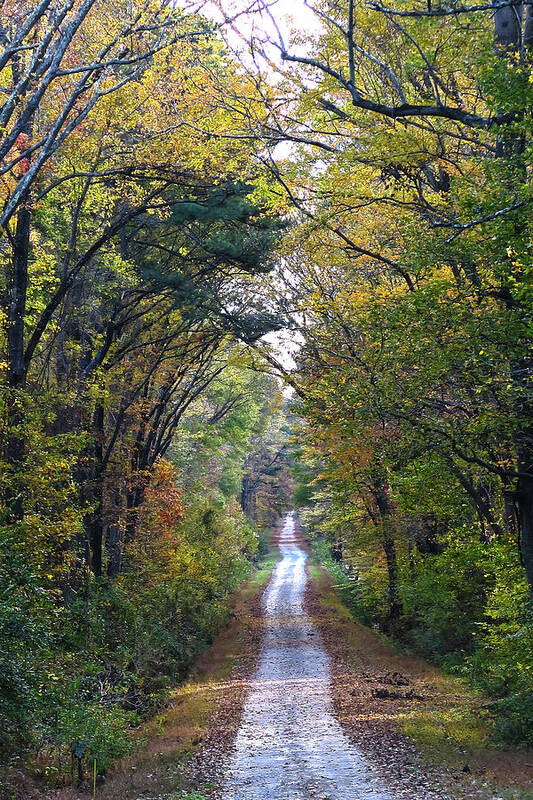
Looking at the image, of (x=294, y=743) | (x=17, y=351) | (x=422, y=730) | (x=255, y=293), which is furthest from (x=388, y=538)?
(x=17, y=351)

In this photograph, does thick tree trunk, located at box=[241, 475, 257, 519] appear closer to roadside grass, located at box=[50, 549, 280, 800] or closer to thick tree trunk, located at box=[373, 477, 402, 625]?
roadside grass, located at box=[50, 549, 280, 800]

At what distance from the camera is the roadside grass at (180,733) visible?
8.33 metres

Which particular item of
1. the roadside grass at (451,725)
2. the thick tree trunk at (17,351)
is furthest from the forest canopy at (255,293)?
the roadside grass at (451,725)

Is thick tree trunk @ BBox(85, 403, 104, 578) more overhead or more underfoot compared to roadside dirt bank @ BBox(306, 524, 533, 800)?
more overhead

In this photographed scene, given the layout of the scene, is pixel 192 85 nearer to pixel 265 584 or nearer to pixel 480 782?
pixel 480 782

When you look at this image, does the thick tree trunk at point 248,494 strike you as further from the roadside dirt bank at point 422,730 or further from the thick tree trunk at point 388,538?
the roadside dirt bank at point 422,730

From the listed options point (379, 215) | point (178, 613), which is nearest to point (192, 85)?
point (379, 215)

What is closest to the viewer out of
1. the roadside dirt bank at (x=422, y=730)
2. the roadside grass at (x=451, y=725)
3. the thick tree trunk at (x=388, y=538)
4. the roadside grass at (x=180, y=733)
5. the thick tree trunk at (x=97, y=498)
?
the roadside dirt bank at (x=422, y=730)

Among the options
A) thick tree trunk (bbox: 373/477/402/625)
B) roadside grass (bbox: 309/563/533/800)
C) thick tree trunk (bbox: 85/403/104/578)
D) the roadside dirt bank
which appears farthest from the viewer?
thick tree trunk (bbox: 373/477/402/625)

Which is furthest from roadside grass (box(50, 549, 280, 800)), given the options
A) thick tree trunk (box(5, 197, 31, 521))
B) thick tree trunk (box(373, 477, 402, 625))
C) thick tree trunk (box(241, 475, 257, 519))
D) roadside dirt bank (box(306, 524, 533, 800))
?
thick tree trunk (box(241, 475, 257, 519))

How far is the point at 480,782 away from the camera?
7973 millimetres

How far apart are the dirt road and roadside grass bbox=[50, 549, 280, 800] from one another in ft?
2.11

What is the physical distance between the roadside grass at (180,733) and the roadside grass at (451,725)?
3.37m

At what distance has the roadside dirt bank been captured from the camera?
8.00 m
